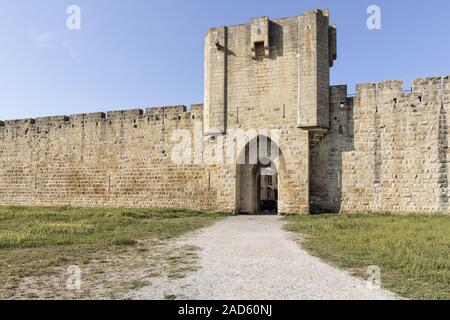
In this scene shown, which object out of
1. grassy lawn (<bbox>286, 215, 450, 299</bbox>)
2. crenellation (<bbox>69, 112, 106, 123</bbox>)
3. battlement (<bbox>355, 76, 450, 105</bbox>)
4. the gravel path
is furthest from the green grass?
battlement (<bbox>355, 76, 450, 105</bbox>)

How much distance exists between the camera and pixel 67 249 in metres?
7.33

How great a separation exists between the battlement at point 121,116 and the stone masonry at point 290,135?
0.06 metres

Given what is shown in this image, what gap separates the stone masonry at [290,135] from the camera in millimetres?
13828

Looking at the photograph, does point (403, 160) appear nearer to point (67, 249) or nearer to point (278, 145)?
point (278, 145)

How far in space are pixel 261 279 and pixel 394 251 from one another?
2981 millimetres

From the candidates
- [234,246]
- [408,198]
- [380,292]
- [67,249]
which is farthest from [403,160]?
[67,249]

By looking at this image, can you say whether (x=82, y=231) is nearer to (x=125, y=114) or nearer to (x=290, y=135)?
(x=290, y=135)

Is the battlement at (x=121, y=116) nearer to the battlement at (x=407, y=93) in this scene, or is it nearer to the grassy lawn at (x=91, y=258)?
the battlement at (x=407, y=93)

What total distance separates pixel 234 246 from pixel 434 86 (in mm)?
10372

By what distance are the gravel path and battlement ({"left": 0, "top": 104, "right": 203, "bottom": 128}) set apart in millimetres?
10255

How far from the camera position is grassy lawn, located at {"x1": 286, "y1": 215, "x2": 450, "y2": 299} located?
15.4 ft

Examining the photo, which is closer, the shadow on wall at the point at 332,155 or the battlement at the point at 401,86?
the battlement at the point at 401,86

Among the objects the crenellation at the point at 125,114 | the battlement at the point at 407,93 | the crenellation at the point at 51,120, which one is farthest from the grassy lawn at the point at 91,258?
the crenellation at the point at 51,120

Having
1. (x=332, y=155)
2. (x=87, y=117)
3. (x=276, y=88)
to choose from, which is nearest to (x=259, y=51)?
(x=276, y=88)
